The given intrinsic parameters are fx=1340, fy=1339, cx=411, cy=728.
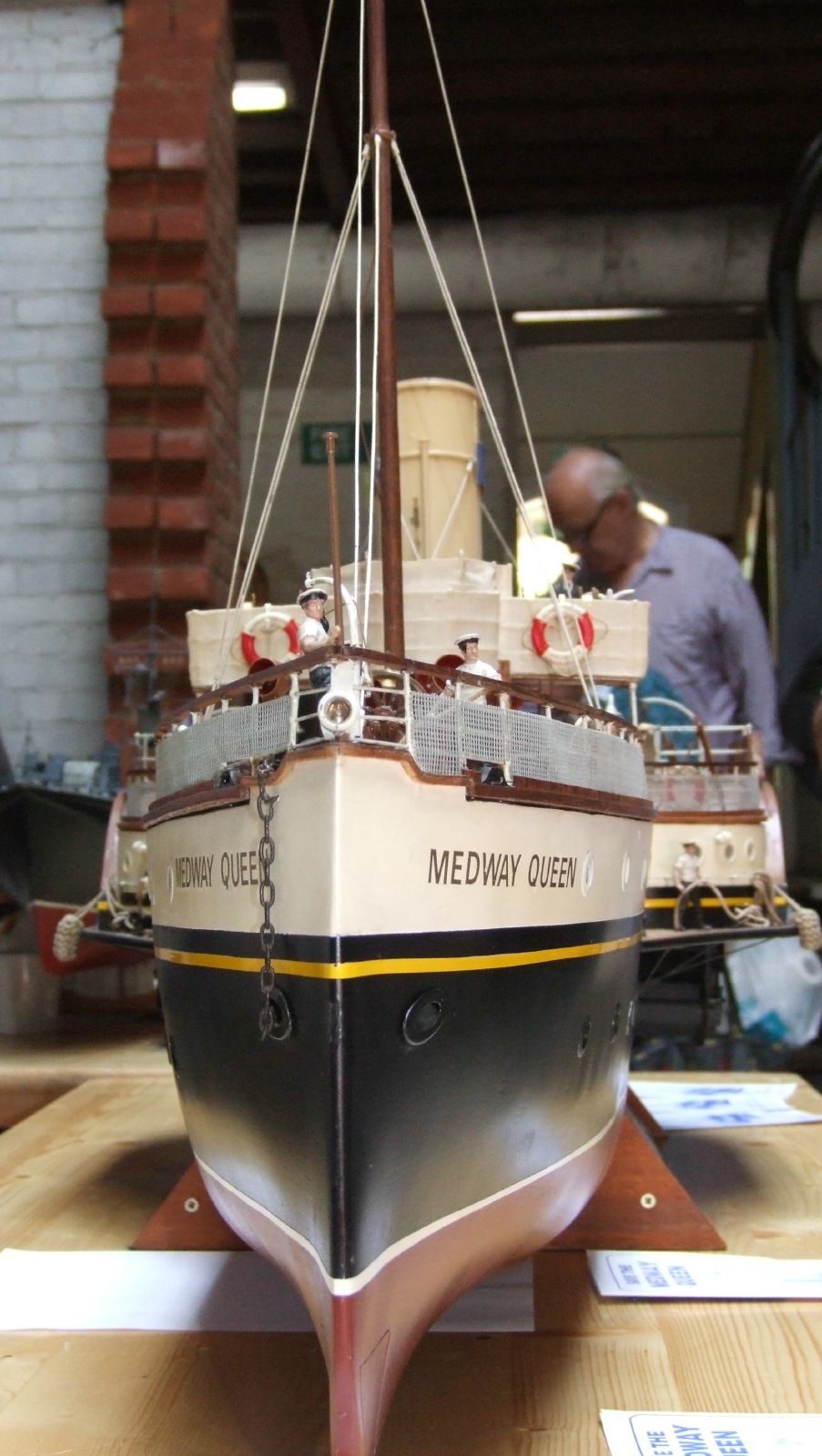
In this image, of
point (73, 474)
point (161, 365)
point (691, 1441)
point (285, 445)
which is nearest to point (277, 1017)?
point (691, 1441)

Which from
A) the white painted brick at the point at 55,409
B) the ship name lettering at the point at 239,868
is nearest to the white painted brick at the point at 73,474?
the white painted brick at the point at 55,409

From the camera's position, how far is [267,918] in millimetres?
2637

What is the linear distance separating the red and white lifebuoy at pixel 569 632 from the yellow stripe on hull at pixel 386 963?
1.45m

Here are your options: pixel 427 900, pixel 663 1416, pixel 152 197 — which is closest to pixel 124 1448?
pixel 663 1416

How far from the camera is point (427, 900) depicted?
2594 millimetres

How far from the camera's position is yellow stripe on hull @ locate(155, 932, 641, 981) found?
249cm

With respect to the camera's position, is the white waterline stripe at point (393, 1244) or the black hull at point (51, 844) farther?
the black hull at point (51, 844)

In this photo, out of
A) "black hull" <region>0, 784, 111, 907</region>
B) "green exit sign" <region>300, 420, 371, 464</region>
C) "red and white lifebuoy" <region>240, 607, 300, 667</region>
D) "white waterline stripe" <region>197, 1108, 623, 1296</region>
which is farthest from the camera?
"green exit sign" <region>300, 420, 371, 464</region>

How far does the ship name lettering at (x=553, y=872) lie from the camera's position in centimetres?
286

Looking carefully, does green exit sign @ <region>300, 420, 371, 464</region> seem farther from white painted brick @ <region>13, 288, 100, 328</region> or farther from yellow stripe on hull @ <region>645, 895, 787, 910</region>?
yellow stripe on hull @ <region>645, 895, 787, 910</region>

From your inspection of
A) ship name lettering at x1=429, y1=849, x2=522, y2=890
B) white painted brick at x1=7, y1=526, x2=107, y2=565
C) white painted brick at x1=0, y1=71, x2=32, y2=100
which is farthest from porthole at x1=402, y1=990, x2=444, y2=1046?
white painted brick at x1=0, y1=71, x2=32, y2=100

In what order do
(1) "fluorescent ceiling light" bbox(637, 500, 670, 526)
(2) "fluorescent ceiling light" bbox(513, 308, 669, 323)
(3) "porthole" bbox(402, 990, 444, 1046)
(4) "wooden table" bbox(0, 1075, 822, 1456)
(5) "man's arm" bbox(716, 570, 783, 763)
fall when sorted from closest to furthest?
(3) "porthole" bbox(402, 990, 444, 1046) → (4) "wooden table" bbox(0, 1075, 822, 1456) → (5) "man's arm" bbox(716, 570, 783, 763) → (1) "fluorescent ceiling light" bbox(637, 500, 670, 526) → (2) "fluorescent ceiling light" bbox(513, 308, 669, 323)

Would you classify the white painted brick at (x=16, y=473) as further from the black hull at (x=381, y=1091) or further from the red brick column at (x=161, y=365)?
the black hull at (x=381, y=1091)

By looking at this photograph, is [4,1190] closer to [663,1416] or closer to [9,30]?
[663,1416]
